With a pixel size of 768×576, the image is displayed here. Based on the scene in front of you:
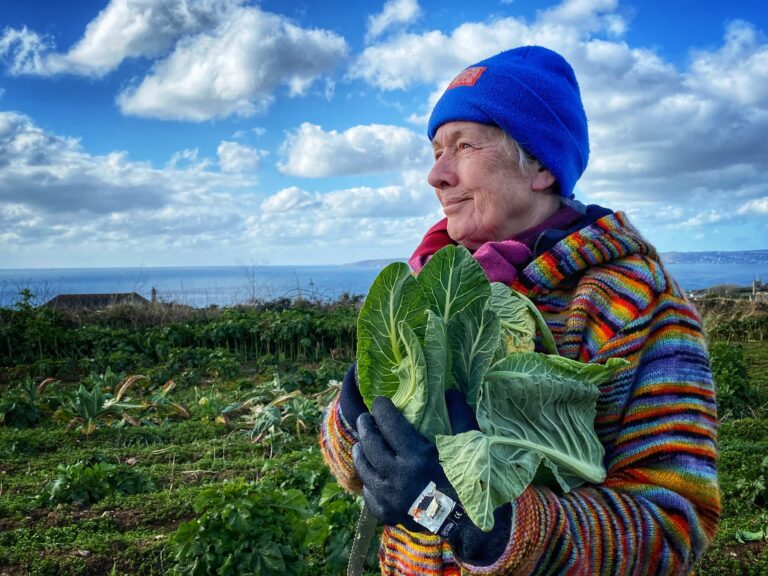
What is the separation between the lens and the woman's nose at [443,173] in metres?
2.33

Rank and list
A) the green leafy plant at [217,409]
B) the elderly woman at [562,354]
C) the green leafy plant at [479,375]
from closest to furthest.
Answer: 1. the green leafy plant at [479,375]
2. the elderly woman at [562,354]
3. the green leafy plant at [217,409]

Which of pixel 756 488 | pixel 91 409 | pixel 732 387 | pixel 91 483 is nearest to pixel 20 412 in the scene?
pixel 91 409

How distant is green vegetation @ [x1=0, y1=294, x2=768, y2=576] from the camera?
129 inches

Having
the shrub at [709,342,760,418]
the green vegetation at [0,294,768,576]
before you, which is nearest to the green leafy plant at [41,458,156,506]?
the green vegetation at [0,294,768,576]

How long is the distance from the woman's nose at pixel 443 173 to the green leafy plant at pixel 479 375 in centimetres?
67

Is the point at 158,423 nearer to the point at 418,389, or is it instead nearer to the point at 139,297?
the point at 418,389

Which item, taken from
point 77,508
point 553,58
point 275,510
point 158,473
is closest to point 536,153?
point 553,58

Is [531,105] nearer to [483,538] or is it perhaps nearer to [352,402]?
[352,402]

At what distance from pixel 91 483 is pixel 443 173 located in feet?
13.0

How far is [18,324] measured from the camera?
11430mm

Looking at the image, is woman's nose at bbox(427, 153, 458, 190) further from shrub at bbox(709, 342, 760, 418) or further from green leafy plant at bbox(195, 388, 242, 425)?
shrub at bbox(709, 342, 760, 418)

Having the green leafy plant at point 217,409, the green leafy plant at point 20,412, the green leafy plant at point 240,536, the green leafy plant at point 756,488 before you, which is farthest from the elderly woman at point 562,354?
the green leafy plant at point 20,412

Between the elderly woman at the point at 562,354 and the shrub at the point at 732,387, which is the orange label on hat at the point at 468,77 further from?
the shrub at the point at 732,387

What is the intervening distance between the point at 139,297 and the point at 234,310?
2477 mm
